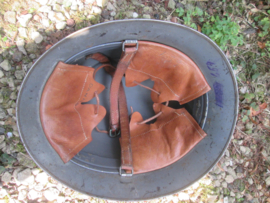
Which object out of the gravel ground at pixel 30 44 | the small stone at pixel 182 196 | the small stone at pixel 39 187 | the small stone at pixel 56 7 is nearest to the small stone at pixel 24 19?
the gravel ground at pixel 30 44

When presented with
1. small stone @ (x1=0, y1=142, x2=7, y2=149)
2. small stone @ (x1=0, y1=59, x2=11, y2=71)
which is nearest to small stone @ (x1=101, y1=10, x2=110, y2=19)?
small stone @ (x1=0, y1=59, x2=11, y2=71)

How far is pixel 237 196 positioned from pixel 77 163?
94 cm

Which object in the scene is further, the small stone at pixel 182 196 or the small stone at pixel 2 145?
the small stone at pixel 182 196

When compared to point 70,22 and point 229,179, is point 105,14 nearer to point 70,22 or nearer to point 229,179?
point 70,22

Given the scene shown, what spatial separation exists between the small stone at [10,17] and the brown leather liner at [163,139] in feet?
2.36

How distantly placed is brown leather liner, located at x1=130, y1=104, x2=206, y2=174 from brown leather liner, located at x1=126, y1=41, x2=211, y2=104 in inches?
3.3

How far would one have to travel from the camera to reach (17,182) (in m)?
0.94

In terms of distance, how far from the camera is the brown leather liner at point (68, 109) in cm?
66

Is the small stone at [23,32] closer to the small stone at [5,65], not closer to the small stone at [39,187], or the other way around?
the small stone at [5,65]

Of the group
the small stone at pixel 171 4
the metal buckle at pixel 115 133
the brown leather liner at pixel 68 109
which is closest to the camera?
the brown leather liner at pixel 68 109

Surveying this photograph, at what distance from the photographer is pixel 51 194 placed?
0.96 metres

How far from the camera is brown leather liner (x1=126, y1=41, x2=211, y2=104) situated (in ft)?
2.26

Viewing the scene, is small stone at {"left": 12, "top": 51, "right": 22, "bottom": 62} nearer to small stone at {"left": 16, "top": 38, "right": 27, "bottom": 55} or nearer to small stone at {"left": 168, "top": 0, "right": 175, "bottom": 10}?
small stone at {"left": 16, "top": 38, "right": 27, "bottom": 55}

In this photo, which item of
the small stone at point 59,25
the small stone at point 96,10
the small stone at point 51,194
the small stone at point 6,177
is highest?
the small stone at point 96,10
